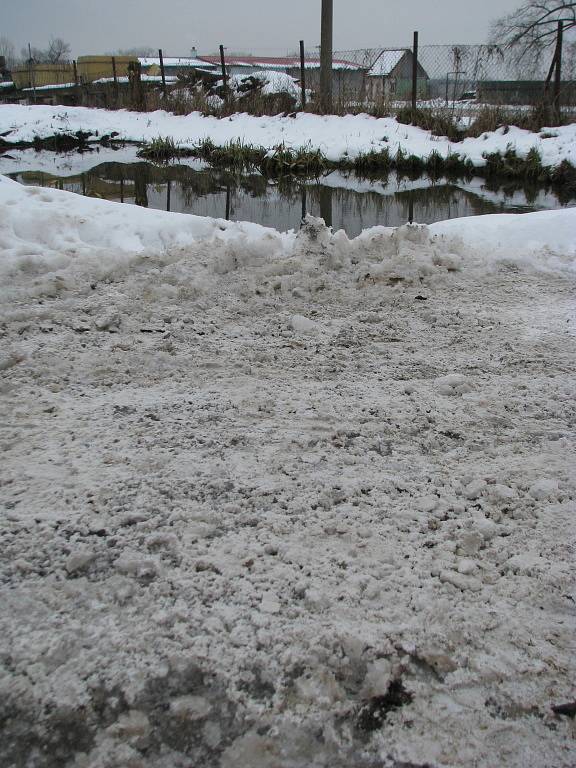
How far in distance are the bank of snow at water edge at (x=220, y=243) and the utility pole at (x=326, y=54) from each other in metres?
11.1

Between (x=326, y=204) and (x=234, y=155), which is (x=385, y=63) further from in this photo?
(x=326, y=204)

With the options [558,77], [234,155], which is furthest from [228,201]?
[558,77]

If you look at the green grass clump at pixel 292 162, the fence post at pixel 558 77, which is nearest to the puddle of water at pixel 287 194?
the green grass clump at pixel 292 162

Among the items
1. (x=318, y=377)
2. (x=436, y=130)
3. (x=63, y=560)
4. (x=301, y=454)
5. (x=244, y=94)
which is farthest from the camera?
(x=244, y=94)

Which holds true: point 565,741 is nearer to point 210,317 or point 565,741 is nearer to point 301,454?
point 301,454

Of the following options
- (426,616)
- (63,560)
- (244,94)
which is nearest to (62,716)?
(63,560)

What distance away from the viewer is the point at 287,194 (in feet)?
26.9

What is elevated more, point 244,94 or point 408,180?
point 244,94

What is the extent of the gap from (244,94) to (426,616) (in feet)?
55.0

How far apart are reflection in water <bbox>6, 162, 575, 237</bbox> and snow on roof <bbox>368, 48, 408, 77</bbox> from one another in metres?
8.40

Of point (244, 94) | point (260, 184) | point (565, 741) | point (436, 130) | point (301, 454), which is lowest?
point (565, 741)

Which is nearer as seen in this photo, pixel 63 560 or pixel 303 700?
pixel 303 700

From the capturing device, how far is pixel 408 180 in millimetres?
9594

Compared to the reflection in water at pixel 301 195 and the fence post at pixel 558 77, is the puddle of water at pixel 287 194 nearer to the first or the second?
the reflection in water at pixel 301 195
